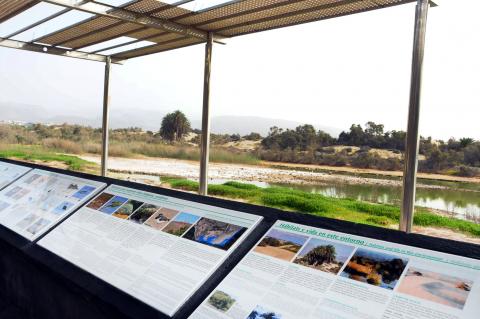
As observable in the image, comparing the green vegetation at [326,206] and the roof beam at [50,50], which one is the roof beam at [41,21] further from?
the green vegetation at [326,206]

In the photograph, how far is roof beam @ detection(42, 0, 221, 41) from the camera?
Answer: 5312mm

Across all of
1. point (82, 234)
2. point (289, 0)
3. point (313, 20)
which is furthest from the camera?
point (313, 20)

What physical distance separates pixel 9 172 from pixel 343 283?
466 centimetres

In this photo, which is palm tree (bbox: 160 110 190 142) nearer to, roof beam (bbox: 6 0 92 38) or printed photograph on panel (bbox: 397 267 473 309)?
roof beam (bbox: 6 0 92 38)

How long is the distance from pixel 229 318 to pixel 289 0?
12.4 feet

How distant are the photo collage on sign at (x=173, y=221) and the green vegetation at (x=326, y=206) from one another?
65.5 ft

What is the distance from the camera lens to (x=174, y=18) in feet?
19.3

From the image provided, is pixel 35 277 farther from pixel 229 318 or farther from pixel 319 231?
pixel 319 231

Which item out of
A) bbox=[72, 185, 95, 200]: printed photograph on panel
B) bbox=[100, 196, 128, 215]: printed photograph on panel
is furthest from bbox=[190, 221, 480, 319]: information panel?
bbox=[72, 185, 95, 200]: printed photograph on panel

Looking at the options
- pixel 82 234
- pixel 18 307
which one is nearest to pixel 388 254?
pixel 82 234

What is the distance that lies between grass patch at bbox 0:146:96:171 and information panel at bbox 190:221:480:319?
25337 mm

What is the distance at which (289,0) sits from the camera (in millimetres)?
4785

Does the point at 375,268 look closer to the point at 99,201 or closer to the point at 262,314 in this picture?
the point at 262,314

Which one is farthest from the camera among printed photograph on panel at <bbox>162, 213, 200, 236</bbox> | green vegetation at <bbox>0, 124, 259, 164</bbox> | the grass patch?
green vegetation at <bbox>0, 124, 259, 164</bbox>
